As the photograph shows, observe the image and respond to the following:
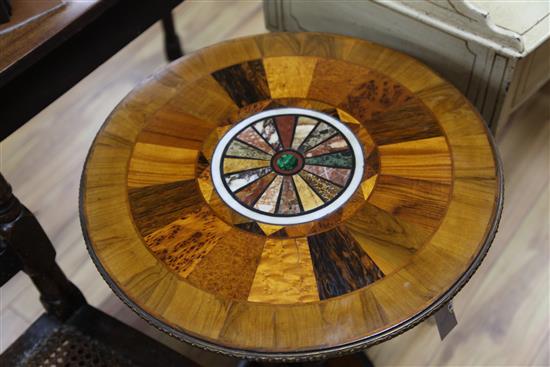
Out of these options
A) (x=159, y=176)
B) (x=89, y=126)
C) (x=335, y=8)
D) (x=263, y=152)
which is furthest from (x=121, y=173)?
(x=89, y=126)

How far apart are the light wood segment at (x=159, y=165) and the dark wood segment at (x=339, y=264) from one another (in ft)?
0.84

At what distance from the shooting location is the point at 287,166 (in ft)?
3.56

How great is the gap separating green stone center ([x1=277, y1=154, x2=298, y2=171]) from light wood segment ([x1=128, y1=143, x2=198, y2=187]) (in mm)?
146

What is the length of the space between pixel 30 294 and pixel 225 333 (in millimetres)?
893

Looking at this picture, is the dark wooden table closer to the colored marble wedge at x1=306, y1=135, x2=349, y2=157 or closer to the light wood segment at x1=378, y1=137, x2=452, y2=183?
the colored marble wedge at x1=306, y1=135, x2=349, y2=157

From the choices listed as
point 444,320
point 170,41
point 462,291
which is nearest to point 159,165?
point 444,320

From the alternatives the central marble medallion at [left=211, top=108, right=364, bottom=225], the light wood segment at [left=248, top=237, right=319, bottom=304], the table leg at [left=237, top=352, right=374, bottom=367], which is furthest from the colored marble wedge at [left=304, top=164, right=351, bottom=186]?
the table leg at [left=237, top=352, right=374, bottom=367]

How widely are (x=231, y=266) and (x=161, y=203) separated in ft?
0.57

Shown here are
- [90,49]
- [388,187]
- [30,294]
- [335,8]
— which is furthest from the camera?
[30,294]

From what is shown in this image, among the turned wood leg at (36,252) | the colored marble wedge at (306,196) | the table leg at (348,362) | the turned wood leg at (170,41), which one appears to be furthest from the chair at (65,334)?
the turned wood leg at (170,41)

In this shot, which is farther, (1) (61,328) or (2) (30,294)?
(2) (30,294)

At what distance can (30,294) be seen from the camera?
160 centimetres

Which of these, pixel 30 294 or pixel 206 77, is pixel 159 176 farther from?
pixel 30 294

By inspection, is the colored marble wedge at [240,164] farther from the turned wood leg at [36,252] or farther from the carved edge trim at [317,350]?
the turned wood leg at [36,252]
